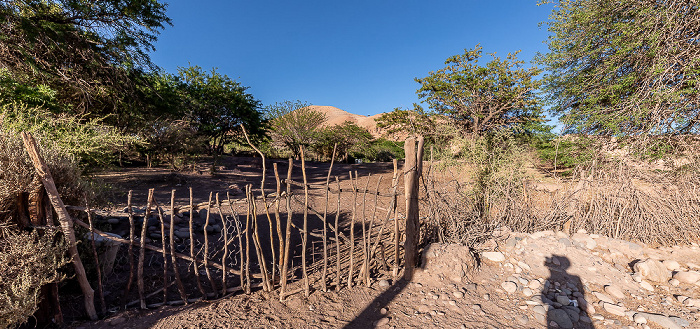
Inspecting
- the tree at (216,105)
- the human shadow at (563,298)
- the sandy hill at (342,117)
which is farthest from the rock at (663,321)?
the sandy hill at (342,117)

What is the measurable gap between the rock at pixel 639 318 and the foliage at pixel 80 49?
34.4ft

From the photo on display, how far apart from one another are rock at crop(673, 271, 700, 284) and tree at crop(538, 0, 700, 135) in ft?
16.7

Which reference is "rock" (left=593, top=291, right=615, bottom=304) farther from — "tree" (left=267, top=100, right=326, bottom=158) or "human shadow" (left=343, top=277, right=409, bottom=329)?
"tree" (left=267, top=100, right=326, bottom=158)

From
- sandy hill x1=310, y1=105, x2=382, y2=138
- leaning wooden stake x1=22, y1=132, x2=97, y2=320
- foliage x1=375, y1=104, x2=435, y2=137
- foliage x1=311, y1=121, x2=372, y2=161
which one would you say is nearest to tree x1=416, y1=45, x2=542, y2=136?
foliage x1=375, y1=104, x2=435, y2=137

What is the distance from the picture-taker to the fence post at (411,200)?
3.13 metres

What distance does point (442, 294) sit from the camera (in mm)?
2902

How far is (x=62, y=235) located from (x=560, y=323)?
4628mm

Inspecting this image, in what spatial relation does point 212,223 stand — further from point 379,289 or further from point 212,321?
point 379,289

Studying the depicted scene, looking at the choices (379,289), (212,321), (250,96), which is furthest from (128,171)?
(379,289)

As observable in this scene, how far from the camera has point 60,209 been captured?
7.63 feet

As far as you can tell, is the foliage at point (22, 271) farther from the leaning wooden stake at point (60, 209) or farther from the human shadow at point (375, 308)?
the human shadow at point (375, 308)

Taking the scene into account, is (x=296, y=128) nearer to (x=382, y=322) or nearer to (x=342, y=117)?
(x=382, y=322)

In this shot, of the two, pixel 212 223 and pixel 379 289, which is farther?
pixel 212 223

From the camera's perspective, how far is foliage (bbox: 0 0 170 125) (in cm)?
625
